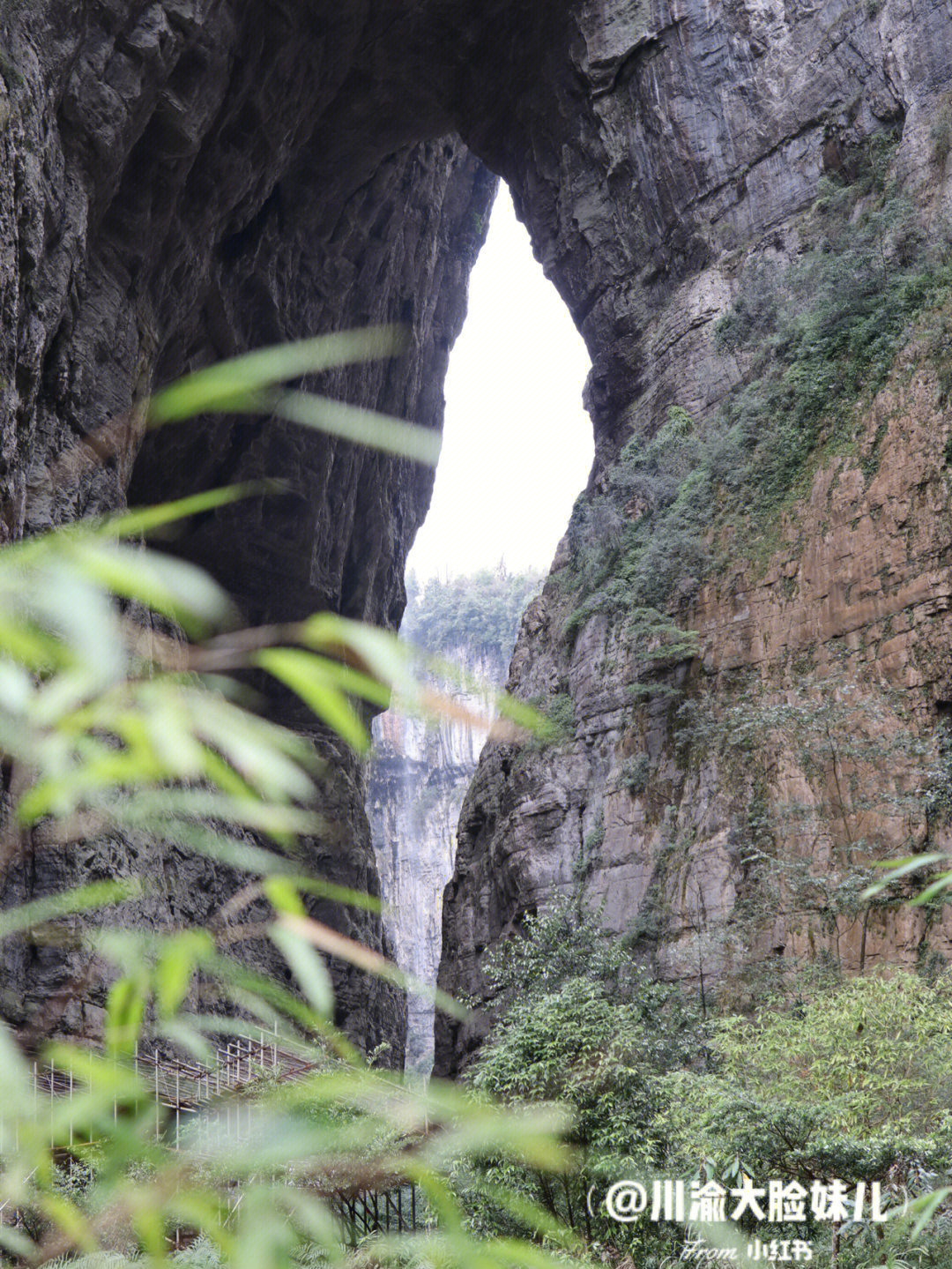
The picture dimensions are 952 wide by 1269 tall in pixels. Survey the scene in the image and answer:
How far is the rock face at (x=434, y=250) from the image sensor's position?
31.9 feet

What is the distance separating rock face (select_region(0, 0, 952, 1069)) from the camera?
31.9 feet

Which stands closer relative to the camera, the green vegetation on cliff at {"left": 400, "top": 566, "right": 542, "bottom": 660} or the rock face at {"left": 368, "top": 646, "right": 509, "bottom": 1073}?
the rock face at {"left": 368, "top": 646, "right": 509, "bottom": 1073}

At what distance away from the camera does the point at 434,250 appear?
858 inches

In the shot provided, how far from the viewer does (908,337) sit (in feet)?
36.5

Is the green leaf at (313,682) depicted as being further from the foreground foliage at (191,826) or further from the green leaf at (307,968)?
the green leaf at (307,968)

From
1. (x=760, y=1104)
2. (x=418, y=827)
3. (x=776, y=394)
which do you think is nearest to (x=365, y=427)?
(x=760, y=1104)

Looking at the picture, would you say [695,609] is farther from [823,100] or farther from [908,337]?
[823,100]

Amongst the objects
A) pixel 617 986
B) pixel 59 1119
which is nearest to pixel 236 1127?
pixel 59 1119

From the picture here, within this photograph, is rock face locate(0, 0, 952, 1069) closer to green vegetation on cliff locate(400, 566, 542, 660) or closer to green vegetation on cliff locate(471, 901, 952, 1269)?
green vegetation on cliff locate(471, 901, 952, 1269)

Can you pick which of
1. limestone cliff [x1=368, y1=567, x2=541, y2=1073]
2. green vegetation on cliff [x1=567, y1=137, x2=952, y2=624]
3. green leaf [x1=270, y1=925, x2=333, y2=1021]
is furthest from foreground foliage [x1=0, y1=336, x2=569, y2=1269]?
limestone cliff [x1=368, y1=567, x2=541, y2=1073]

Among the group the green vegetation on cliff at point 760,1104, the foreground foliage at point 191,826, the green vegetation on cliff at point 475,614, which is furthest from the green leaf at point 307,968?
the green vegetation on cliff at point 475,614

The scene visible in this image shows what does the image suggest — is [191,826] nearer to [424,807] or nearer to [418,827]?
[418,827]

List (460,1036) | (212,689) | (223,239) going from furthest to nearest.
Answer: (223,239) → (460,1036) → (212,689)

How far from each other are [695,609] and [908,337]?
379 cm
